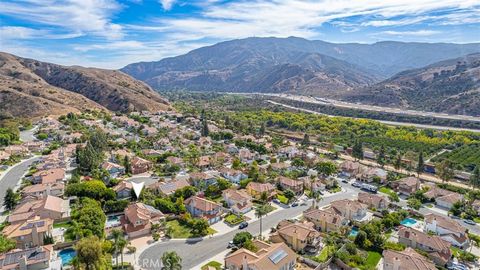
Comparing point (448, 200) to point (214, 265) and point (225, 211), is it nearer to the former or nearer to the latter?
point (225, 211)

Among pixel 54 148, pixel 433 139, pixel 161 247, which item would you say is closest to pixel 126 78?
pixel 54 148

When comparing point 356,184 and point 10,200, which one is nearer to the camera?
point 10,200

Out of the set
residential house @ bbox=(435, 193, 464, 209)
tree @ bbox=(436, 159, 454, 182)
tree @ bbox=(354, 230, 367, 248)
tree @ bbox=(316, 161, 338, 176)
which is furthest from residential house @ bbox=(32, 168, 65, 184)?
tree @ bbox=(436, 159, 454, 182)

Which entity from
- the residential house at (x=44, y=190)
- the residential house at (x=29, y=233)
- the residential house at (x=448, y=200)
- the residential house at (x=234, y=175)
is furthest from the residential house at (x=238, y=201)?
the residential house at (x=448, y=200)

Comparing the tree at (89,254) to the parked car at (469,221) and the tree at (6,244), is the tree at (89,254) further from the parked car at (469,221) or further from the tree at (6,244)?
the parked car at (469,221)

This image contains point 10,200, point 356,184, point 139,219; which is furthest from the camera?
point 356,184

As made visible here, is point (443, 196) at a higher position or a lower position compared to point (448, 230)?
Result: lower

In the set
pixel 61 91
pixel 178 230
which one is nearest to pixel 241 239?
pixel 178 230
